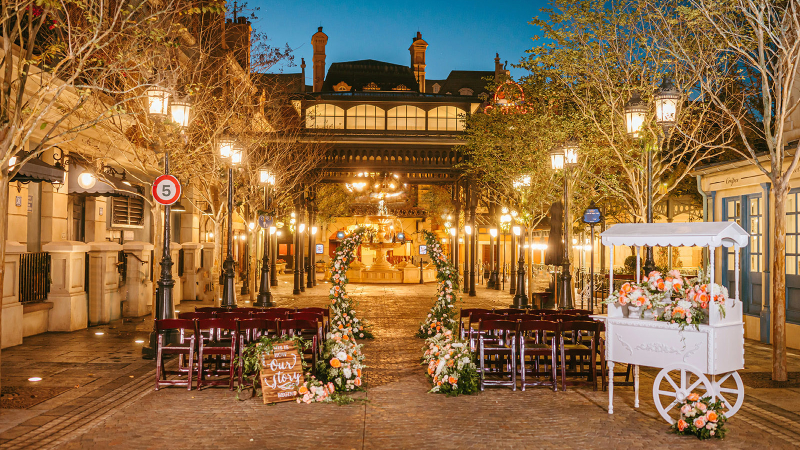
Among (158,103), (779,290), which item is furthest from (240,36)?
(779,290)

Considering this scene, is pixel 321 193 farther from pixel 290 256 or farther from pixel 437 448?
pixel 437 448

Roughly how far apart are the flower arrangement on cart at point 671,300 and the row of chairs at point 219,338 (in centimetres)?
467

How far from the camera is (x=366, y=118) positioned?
148 feet

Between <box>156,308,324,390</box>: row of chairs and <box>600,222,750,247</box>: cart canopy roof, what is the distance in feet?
15.8

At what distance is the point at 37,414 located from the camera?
7539 millimetres

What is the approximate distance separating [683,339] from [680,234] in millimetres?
1399

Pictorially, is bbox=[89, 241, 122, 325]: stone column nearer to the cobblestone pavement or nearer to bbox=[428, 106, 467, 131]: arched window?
the cobblestone pavement

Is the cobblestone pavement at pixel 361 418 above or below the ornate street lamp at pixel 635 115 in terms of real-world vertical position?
below

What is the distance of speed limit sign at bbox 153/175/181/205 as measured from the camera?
37.1 feet

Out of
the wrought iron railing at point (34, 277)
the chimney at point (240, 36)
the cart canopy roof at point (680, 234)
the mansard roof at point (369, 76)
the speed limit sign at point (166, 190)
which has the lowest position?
the wrought iron railing at point (34, 277)

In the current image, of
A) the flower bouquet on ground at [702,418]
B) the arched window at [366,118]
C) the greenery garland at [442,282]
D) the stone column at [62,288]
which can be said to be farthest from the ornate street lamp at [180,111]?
the arched window at [366,118]

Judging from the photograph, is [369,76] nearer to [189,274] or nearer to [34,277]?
[189,274]

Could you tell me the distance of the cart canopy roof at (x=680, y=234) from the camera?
7641mm

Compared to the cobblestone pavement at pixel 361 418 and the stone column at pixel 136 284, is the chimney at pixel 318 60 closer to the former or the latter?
the stone column at pixel 136 284
